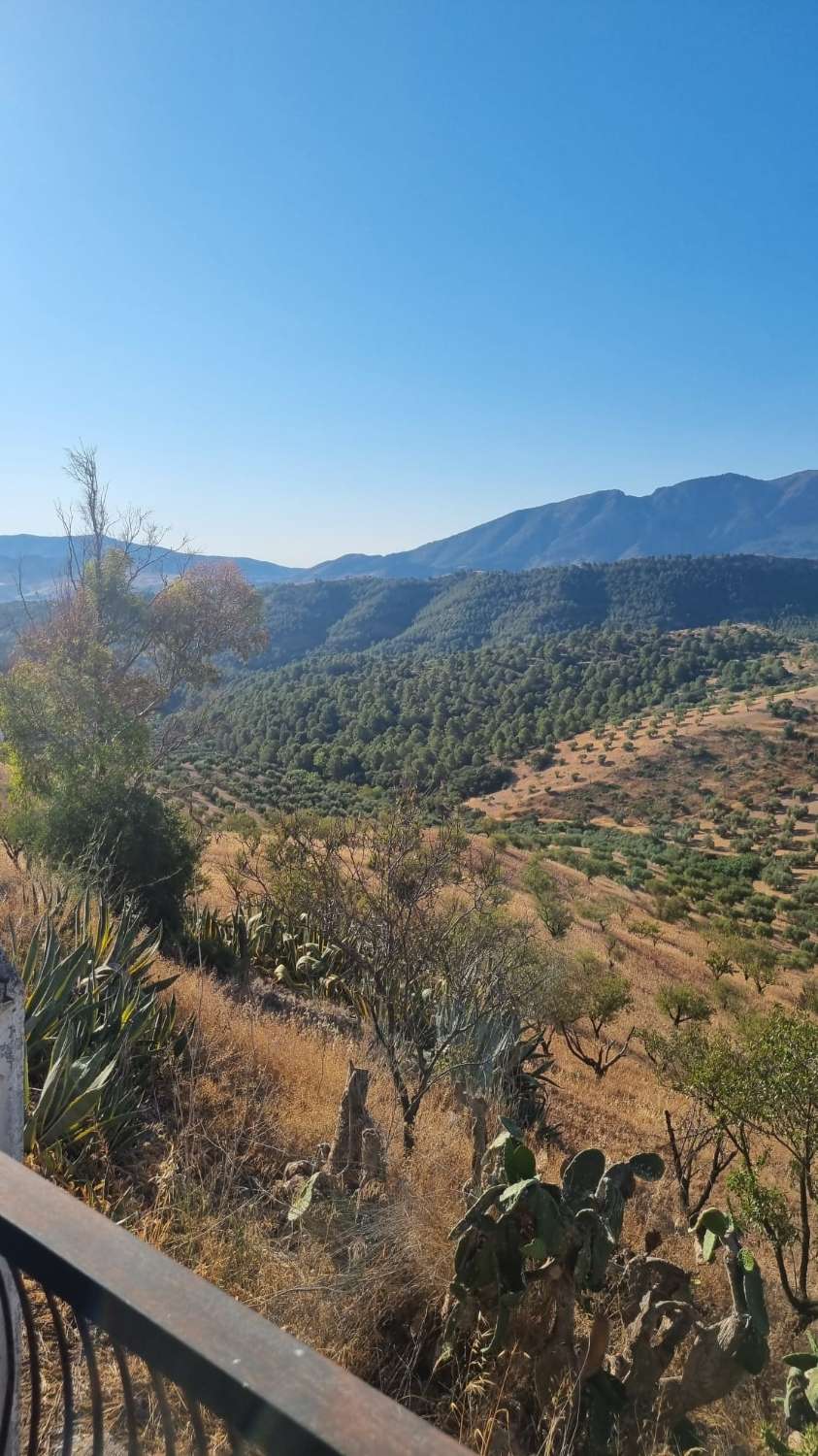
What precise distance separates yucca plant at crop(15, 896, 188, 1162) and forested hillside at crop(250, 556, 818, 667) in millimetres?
122225

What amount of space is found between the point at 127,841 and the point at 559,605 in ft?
457

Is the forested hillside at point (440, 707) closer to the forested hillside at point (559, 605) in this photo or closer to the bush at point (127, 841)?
the bush at point (127, 841)

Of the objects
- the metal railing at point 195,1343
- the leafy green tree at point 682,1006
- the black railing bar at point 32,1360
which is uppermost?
the metal railing at point 195,1343

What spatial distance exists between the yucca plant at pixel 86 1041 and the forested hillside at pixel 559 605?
122 m

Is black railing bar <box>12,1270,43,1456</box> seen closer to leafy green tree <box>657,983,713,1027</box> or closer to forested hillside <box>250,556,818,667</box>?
leafy green tree <box>657,983,713,1027</box>

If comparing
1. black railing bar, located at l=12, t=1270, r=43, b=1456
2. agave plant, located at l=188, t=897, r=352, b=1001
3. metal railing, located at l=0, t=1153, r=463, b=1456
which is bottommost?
agave plant, located at l=188, t=897, r=352, b=1001

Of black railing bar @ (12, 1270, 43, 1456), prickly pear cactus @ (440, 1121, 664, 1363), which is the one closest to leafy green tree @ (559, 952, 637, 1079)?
prickly pear cactus @ (440, 1121, 664, 1363)

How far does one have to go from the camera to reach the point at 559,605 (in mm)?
143750

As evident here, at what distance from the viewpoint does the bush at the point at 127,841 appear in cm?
1016

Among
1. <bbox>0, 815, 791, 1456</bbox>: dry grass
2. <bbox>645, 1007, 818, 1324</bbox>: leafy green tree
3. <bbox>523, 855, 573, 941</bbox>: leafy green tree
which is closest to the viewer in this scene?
<bbox>0, 815, 791, 1456</bbox>: dry grass

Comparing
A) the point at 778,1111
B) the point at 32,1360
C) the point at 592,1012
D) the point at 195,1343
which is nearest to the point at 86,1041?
the point at 32,1360

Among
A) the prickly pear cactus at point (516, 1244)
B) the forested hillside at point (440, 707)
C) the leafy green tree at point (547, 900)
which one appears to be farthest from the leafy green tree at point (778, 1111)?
the forested hillside at point (440, 707)

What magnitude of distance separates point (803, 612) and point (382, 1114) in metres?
141

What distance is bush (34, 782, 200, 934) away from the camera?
33.3ft
